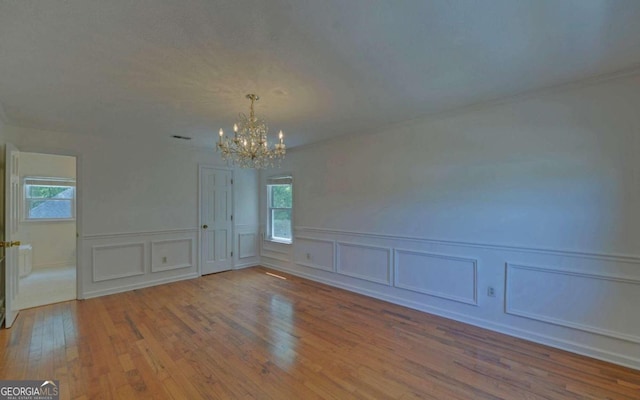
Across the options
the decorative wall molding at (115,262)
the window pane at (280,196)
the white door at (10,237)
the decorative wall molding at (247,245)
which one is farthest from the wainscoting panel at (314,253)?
the white door at (10,237)

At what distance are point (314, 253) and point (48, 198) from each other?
5677 millimetres

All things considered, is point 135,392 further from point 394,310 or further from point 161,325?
→ point 394,310

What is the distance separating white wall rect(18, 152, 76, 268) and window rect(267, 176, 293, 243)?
14.0 feet

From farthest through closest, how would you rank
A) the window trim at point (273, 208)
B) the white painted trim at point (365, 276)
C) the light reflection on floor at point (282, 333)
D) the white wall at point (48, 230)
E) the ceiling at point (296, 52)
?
the white wall at point (48, 230)
the window trim at point (273, 208)
the white painted trim at point (365, 276)
the light reflection on floor at point (282, 333)
the ceiling at point (296, 52)

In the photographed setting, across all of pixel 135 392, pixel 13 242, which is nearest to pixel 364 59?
pixel 135 392

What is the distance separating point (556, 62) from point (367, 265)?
3031 millimetres

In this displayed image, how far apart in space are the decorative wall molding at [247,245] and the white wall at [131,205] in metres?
0.88

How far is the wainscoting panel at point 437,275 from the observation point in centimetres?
319

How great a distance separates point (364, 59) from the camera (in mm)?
2049

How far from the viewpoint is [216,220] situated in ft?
17.8

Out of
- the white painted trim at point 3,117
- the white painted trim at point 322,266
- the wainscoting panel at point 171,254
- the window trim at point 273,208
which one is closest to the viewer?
the white painted trim at point 3,117

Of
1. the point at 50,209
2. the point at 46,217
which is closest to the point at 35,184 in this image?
the point at 50,209

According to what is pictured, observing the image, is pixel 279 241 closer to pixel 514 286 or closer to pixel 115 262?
pixel 115 262

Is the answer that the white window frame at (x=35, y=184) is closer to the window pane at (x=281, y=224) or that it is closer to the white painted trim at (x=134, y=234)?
the white painted trim at (x=134, y=234)
